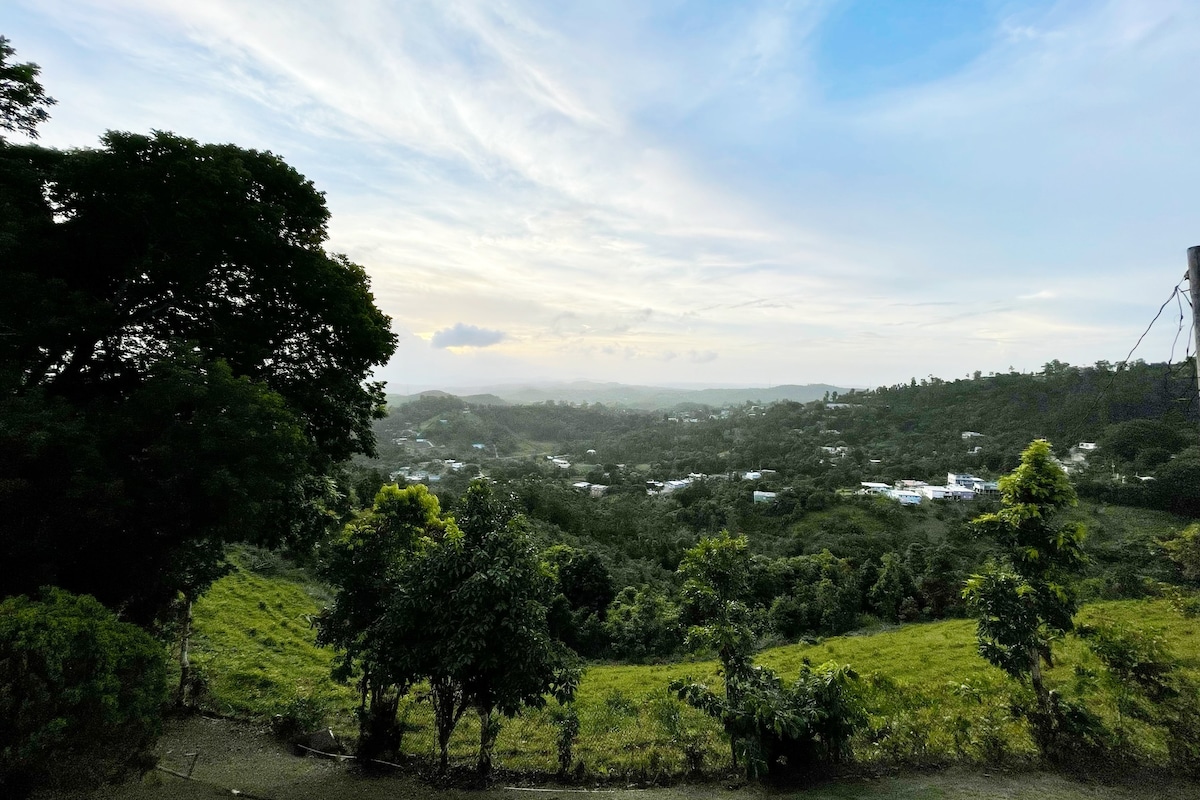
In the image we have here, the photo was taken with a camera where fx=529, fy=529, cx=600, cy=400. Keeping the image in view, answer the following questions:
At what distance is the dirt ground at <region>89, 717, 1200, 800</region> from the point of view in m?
6.82

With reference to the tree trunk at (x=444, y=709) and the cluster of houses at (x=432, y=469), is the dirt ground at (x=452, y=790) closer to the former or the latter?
the tree trunk at (x=444, y=709)

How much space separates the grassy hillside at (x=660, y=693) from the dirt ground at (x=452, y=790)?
0.37 metres

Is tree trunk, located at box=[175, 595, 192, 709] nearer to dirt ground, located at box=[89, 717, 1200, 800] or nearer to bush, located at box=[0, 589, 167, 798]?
dirt ground, located at box=[89, 717, 1200, 800]

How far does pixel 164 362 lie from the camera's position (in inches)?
295

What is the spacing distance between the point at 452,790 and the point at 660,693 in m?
7.01

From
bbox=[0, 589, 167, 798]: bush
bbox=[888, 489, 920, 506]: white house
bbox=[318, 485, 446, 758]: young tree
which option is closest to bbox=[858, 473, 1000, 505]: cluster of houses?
bbox=[888, 489, 920, 506]: white house

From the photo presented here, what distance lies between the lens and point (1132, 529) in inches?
1441

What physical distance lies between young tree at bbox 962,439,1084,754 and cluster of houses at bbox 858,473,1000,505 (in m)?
47.5

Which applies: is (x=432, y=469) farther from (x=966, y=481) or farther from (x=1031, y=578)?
(x=1031, y=578)

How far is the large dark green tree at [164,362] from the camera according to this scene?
22.9 feet

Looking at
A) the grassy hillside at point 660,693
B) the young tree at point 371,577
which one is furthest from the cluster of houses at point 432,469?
the young tree at point 371,577

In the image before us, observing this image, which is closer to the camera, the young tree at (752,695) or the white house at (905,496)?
the young tree at (752,695)

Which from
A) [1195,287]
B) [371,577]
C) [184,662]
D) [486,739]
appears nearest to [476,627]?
[486,739]

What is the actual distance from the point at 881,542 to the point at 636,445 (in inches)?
3508
